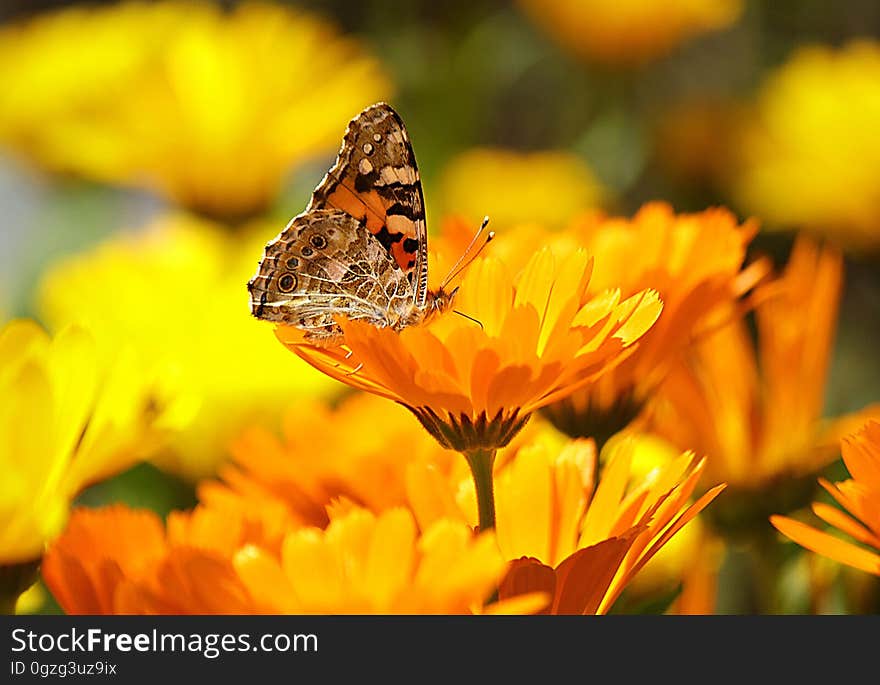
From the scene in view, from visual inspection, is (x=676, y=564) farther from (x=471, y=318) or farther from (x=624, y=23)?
(x=624, y=23)

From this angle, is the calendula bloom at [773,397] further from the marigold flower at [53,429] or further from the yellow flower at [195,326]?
the yellow flower at [195,326]

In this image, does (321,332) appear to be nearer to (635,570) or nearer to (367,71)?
(635,570)

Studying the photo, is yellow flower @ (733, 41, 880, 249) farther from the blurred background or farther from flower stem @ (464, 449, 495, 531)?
flower stem @ (464, 449, 495, 531)

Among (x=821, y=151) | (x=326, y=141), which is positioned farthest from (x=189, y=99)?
(x=821, y=151)

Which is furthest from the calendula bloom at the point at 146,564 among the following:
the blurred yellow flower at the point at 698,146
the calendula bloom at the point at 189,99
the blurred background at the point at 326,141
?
the blurred yellow flower at the point at 698,146

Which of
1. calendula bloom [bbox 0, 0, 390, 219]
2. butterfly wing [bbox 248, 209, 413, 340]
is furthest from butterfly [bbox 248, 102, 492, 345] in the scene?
calendula bloom [bbox 0, 0, 390, 219]

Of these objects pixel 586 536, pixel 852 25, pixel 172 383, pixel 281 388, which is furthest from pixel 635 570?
pixel 852 25

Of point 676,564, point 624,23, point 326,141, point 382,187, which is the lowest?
point 676,564
